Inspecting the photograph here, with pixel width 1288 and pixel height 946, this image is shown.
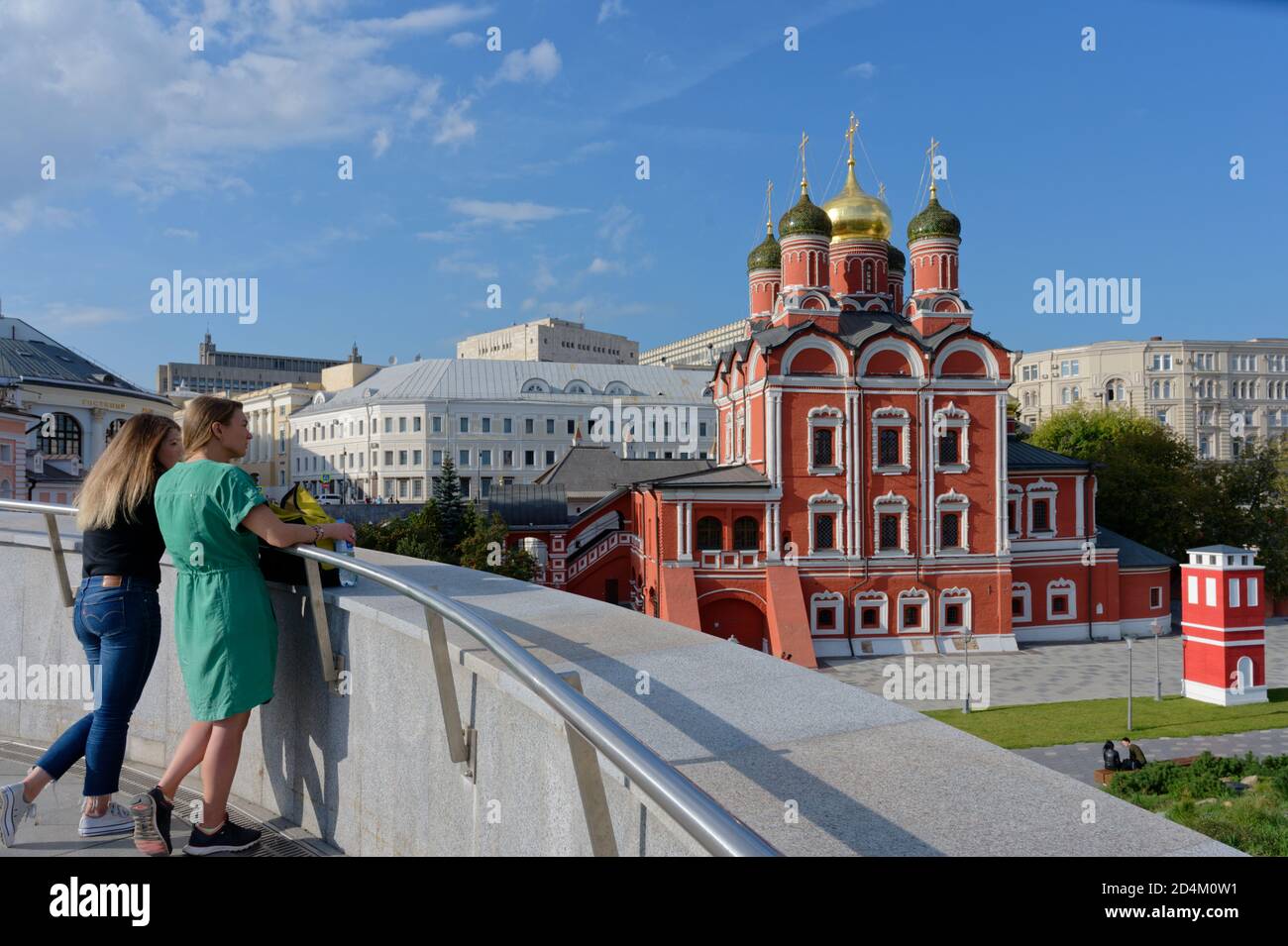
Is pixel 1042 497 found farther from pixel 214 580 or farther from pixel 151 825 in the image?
pixel 151 825

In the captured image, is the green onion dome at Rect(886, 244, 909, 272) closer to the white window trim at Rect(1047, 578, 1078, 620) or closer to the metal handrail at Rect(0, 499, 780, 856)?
the white window trim at Rect(1047, 578, 1078, 620)

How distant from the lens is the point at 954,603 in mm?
34125

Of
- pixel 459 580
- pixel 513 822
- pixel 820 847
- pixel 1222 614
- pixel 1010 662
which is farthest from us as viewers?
pixel 1010 662

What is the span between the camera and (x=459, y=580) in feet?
18.3

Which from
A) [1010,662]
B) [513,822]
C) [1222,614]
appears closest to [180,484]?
[513,822]

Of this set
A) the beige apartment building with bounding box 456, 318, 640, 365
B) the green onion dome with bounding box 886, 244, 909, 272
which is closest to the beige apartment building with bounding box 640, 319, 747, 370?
the beige apartment building with bounding box 456, 318, 640, 365

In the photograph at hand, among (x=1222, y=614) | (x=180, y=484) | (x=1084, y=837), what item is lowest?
(x=1222, y=614)

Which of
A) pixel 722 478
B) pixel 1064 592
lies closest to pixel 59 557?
pixel 722 478

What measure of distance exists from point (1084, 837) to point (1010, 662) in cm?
3260

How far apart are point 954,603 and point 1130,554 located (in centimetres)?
952

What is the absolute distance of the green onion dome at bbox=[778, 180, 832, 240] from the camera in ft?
123

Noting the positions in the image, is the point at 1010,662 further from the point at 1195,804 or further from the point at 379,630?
the point at 379,630

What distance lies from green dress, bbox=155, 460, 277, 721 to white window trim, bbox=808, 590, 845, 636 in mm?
30103

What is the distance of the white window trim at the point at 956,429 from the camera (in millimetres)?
34219
